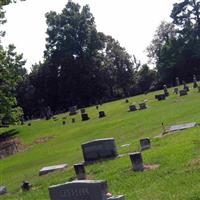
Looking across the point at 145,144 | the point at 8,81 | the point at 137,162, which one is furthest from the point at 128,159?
the point at 8,81

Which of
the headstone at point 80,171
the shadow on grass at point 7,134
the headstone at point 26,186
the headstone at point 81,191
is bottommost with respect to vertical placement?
the headstone at point 26,186

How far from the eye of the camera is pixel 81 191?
12.0m

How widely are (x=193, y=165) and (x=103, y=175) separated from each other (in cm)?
381

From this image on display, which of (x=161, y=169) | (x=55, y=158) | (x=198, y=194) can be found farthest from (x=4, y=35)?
(x=198, y=194)

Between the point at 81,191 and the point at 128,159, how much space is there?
8.02 metres

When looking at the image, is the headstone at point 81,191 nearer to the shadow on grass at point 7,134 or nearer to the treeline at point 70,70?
the shadow on grass at point 7,134

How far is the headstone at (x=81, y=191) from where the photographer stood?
11555 mm

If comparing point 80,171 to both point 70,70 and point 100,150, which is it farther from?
point 70,70

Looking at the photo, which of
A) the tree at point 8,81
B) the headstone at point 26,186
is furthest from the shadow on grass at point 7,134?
the headstone at point 26,186

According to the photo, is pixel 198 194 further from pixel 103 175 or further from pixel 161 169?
pixel 103 175

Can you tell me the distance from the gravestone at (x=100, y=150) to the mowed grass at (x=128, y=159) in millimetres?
909

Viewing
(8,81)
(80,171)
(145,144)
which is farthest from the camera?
(8,81)

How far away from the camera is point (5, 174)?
1134 inches

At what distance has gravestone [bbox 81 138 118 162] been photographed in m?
22.1
